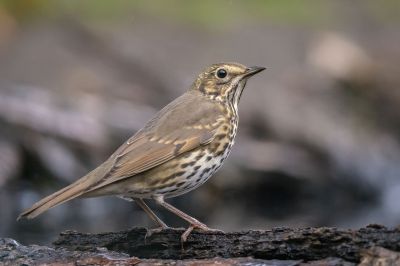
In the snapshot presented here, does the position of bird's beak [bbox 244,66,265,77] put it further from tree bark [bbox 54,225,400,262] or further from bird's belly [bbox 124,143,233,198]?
tree bark [bbox 54,225,400,262]

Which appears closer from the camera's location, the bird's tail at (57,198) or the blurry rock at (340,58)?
the bird's tail at (57,198)

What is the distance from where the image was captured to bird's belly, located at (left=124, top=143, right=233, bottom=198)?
6.81 m

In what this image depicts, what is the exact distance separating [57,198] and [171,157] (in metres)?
1.02

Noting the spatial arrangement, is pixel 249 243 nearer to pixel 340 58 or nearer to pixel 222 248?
pixel 222 248

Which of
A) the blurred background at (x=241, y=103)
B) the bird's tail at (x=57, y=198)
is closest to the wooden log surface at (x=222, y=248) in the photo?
the bird's tail at (x=57, y=198)

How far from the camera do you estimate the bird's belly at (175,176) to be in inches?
268

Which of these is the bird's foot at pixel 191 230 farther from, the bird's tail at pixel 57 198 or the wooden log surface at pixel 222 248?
the bird's tail at pixel 57 198

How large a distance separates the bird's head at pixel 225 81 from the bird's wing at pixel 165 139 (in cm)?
20

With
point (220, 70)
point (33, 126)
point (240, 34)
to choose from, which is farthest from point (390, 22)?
point (220, 70)

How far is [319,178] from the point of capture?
12445 millimetres

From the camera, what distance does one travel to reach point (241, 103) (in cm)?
1448

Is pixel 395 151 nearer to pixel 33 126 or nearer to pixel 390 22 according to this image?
pixel 33 126

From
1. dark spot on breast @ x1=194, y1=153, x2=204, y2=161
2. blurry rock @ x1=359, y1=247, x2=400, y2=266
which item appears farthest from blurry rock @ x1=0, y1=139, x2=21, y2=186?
blurry rock @ x1=359, y1=247, x2=400, y2=266

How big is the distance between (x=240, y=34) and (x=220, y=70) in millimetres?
10808
